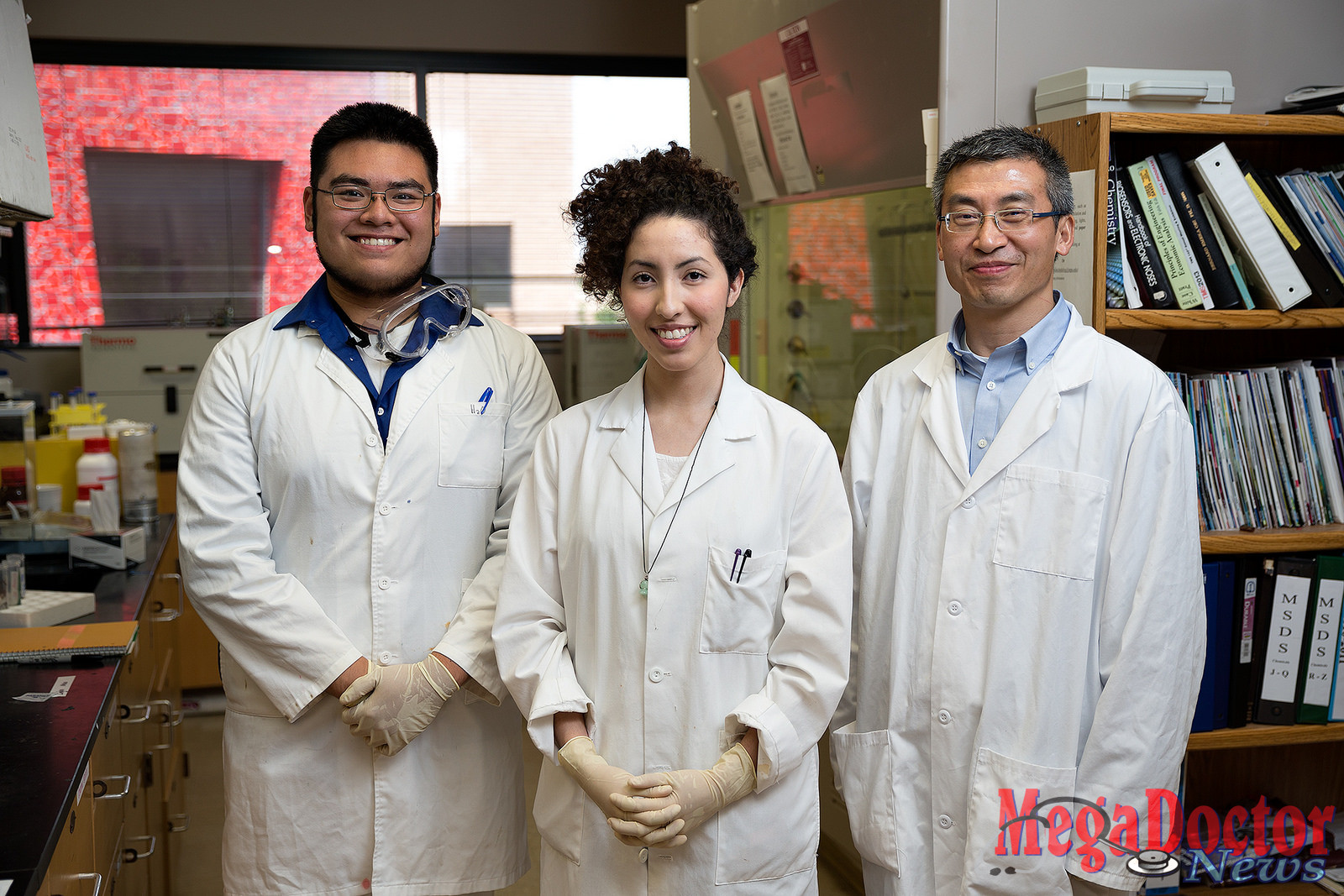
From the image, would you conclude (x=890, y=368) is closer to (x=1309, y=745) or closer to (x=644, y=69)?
(x=1309, y=745)

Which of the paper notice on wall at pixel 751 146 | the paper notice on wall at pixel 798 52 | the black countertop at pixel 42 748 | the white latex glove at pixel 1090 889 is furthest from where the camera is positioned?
the paper notice on wall at pixel 751 146

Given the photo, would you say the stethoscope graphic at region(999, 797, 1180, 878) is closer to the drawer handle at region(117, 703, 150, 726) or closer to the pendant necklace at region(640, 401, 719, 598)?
the pendant necklace at region(640, 401, 719, 598)

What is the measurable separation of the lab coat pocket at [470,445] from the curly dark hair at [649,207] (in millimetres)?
322

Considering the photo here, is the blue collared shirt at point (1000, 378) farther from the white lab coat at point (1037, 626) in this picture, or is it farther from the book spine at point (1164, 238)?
the book spine at point (1164, 238)

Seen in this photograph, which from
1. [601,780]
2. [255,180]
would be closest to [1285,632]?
[601,780]

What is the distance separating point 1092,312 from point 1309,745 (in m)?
1.21

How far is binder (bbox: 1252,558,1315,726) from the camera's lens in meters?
1.95

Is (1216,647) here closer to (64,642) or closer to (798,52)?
(798,52)

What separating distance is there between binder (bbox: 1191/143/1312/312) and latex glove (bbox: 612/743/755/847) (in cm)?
133

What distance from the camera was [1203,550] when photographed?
1.88 metres

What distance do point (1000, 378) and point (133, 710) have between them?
1726mm

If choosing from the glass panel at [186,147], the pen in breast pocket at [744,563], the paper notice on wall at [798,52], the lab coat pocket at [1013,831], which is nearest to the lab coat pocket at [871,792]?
the lab coat pocket at [1013,831]

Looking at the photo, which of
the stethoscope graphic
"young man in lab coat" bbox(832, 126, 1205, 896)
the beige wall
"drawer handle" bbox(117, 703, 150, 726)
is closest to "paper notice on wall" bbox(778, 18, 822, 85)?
"young man in lab coat" bbox(832, 126, 1205, 896)

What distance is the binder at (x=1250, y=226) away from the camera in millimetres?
1845
